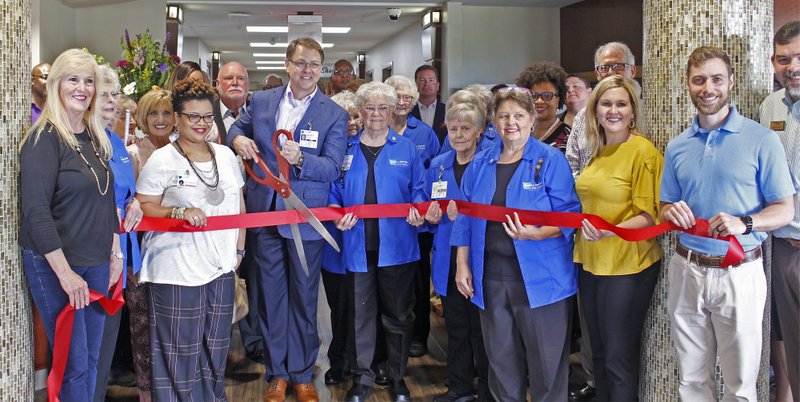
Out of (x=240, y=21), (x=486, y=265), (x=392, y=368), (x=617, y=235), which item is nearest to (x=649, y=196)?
(x=617, y=235)

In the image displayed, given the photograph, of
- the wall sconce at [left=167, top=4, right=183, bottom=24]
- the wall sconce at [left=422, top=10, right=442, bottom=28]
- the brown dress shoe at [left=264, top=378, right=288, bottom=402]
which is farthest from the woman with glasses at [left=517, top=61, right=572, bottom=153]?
the wall sconce at [left=167, top=4, right=183, bottom=24]

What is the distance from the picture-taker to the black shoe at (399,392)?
159 inches

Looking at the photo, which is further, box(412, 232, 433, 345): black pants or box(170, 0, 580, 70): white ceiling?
box(170, 0, 580, 70): white ceiling

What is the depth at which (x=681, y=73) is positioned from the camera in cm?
329

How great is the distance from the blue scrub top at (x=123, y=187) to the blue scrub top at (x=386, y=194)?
Answer: 3.58 ft

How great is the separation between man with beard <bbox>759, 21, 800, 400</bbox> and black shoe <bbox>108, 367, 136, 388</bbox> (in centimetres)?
346

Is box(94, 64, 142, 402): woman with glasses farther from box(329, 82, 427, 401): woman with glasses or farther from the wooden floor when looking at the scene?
box(329, 82, 427, 401): woman with glasses

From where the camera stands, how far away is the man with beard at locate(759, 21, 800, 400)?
3234 millimetres

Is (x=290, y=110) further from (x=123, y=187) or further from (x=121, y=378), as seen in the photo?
(x=121, y=378)

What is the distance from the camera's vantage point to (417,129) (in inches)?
194

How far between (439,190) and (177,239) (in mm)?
1329

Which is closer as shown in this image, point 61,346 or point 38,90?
point 61,346

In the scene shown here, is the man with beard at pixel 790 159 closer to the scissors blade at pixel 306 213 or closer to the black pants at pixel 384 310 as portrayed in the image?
the black pants at pixel 384 310

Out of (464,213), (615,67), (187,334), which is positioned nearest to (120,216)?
(187,334)
